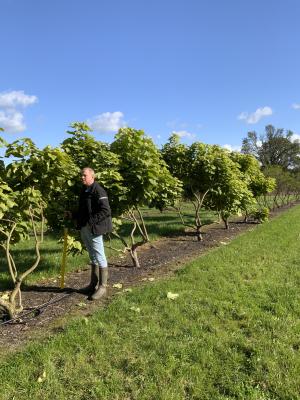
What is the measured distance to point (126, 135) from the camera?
7332mm

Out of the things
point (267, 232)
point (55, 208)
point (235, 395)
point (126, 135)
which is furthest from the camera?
point (267, 232)

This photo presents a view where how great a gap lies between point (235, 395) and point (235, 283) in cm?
309

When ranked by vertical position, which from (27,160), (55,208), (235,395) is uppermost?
(27,160)

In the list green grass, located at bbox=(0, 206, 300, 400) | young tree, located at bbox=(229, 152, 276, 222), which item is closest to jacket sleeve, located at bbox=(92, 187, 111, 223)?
green grass, located at bbox=(0, 206, 300, 400)

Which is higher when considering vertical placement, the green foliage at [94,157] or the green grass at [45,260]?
the green foliage at [94,157]

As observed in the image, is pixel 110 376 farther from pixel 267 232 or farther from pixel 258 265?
pixel 267 232

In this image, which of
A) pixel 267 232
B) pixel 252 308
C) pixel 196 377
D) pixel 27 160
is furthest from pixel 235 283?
pixel 267 232

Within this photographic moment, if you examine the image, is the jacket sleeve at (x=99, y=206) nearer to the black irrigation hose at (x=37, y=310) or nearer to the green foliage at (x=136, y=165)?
the green foliage at (x=136, y=165)

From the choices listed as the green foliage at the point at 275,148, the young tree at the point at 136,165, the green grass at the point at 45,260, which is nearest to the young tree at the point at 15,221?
the green grass at the point at 45,260

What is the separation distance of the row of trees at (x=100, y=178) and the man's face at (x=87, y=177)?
0.22 m

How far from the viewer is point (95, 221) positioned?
19.1 feet

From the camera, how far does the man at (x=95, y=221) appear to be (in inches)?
229

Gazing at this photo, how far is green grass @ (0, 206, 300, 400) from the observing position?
→ 3.36m

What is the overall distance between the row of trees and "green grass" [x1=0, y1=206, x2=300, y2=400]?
1374 millimetres
